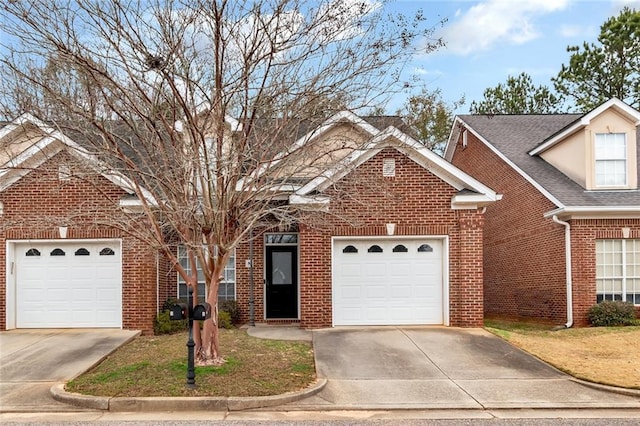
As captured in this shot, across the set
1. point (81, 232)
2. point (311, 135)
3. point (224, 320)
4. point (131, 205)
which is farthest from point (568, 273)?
point (81, 232)

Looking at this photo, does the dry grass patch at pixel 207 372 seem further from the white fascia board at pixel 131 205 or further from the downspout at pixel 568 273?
the downspout at pixel 568 273

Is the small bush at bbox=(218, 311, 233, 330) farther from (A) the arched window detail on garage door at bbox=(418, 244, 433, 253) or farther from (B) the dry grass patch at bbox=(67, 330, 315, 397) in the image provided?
(A) the arched window detail on garage door at bbox=(418, 244, 433, 253)

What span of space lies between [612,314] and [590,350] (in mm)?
3537

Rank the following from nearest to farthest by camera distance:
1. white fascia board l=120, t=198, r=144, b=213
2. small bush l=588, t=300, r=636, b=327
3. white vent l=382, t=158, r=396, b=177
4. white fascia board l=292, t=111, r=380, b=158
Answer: white fascia board l=292, t=111, r=380, b=158, white fascia board l=120, t=198, r=144, b=213, white vent l=382, t=158, r=396, b=177, small bush l=588, t=300, r=636, b=327

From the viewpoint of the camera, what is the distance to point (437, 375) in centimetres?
995

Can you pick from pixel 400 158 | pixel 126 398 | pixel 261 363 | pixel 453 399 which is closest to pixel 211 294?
pixel 261 363

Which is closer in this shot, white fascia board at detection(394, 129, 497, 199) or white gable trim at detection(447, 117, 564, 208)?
white fascia board at detection(394, 129, 497, 199)

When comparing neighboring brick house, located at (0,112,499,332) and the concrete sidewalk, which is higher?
neighboring brick house, located at (0,112,499,332)

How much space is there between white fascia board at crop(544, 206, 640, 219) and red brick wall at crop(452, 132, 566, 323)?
57 centimetres

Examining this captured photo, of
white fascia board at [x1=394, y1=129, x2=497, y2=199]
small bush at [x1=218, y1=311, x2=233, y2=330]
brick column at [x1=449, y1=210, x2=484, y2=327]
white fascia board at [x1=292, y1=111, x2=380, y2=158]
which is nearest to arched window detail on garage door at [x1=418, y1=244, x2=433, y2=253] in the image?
brick column at [x1=449, y1=210, x2=484, y2=327]

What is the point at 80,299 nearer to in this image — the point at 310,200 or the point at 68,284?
the point at 68,284

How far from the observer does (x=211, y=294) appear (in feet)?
32.5

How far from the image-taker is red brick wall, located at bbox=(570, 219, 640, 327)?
15.6 m

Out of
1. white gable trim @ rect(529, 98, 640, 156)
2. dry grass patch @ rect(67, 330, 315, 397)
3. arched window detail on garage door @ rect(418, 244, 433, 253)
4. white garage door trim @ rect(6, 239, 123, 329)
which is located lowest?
dry grass patch @ rect(67, 330, 315, 397)
